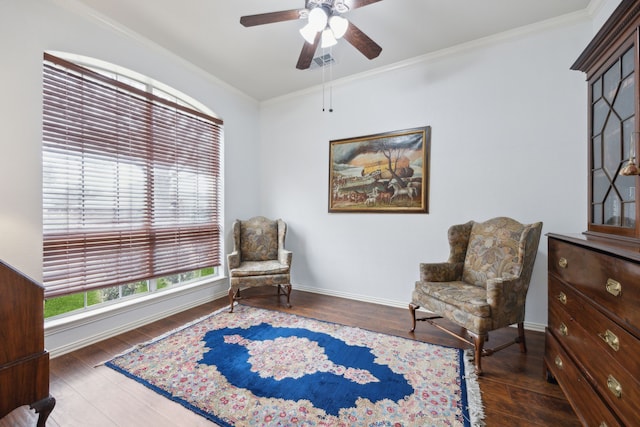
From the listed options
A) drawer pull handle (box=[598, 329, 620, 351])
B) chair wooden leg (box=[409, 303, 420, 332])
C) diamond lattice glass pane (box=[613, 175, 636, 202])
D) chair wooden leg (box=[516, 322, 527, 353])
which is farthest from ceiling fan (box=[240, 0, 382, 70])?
chair wooden leg (box=[516, 322, 527, 353])

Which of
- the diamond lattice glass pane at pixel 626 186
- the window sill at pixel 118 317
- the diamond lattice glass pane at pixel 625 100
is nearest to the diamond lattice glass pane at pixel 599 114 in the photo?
the diamond lattice glass pane at pixel 625 100

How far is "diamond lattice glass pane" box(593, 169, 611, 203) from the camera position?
4.87 ft

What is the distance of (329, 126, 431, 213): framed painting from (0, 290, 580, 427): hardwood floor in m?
1.43

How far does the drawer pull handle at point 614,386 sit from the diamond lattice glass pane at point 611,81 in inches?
57.0

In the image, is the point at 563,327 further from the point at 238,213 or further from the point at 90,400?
the point at 238,213

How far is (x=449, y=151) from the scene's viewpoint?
280cm

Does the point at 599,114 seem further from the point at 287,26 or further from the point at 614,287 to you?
the point at 287,26

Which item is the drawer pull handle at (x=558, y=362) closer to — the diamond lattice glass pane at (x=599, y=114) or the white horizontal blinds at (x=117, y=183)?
the diamond lattice glass pane at (x=599, y=114)

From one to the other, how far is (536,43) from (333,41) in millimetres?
2020

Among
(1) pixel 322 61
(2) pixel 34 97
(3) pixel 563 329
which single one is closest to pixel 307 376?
(3) pixel 563 329

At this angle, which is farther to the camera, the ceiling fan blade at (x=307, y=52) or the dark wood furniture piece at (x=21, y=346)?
A: the ceiling fan blade at (x=307, y=52)

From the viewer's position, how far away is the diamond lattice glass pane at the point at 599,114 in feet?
4.92

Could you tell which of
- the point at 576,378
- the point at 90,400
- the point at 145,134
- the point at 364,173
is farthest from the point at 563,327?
the point at 145,134

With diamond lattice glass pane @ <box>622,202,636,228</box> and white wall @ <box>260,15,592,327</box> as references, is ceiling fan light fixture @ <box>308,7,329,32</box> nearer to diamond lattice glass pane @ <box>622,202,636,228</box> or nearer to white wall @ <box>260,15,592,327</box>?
white wall @ <box>260,15,592,327</box>
